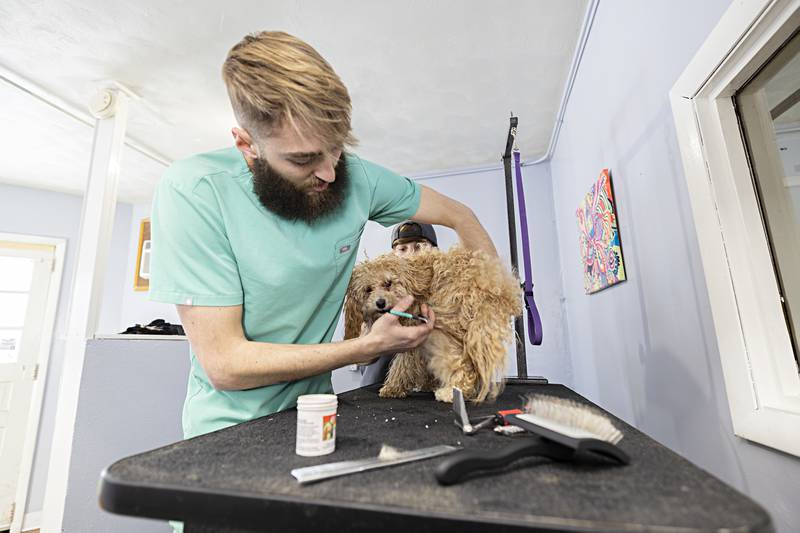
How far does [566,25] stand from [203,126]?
7.57ft

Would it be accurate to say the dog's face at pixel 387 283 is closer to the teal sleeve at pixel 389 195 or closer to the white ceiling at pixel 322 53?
the teal sleeve at pixel 389 195

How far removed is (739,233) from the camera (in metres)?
0.81

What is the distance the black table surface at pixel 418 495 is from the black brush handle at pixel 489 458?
1 centimetres

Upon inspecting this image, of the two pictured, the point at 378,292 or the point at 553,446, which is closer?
the point at 553,446

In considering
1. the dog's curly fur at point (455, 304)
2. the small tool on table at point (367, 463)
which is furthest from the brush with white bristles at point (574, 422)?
the dog's curly fur at point (455, 304)

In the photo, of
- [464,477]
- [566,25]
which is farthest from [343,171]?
[566,25]

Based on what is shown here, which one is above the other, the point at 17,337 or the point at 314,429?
the point at 17,337

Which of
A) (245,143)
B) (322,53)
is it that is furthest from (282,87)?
(322,53)

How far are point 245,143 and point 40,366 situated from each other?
382 centimetres

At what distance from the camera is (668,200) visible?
112 cm

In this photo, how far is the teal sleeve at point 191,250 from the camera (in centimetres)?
72

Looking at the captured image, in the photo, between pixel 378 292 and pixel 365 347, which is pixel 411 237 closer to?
pixel 378 292

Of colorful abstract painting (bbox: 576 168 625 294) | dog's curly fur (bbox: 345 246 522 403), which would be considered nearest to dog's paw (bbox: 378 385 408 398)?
dog's curly fur (bbox: 345 246 522 403)

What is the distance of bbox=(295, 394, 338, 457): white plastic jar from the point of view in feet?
1.69
